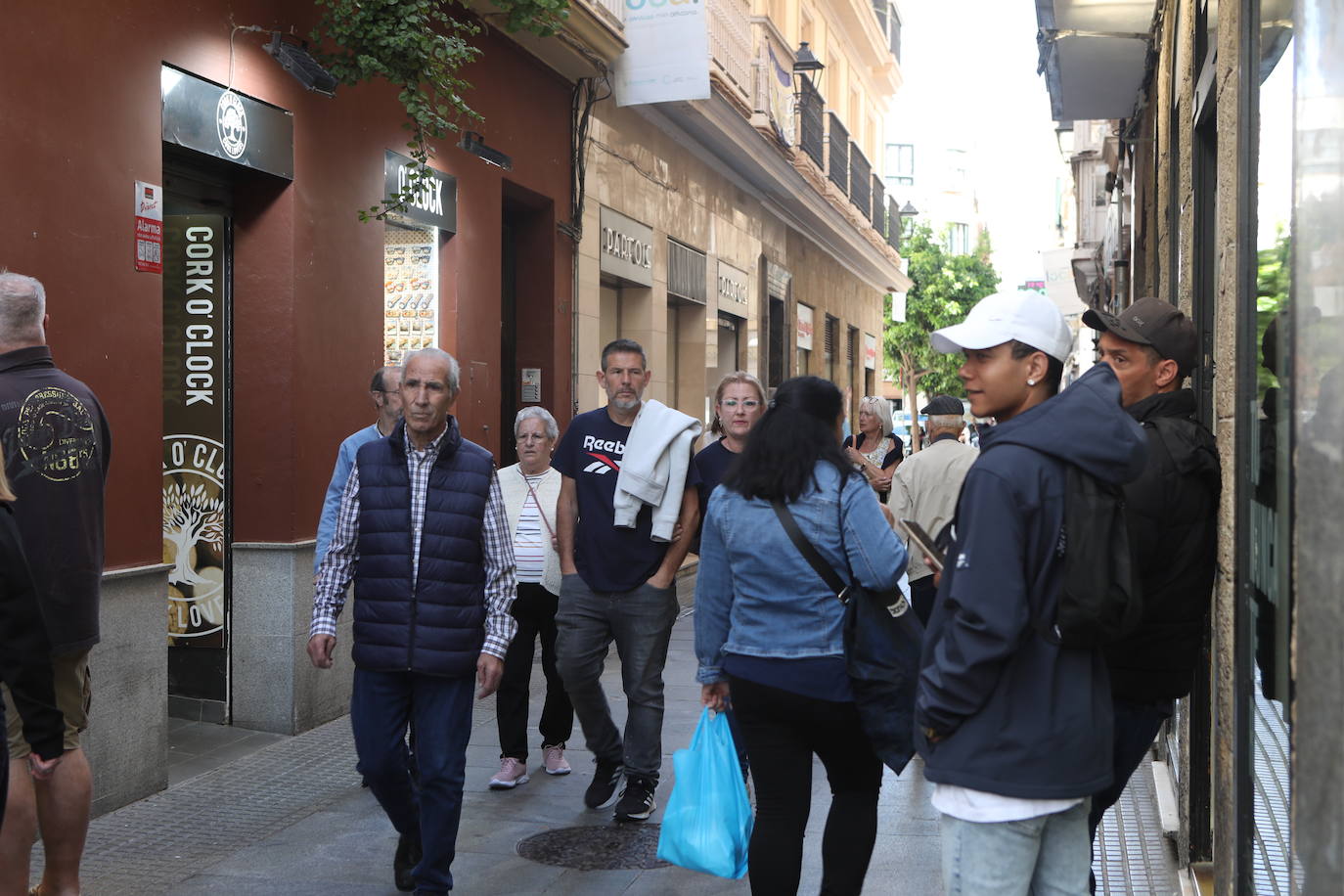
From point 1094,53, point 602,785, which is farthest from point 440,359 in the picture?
point 1094,53

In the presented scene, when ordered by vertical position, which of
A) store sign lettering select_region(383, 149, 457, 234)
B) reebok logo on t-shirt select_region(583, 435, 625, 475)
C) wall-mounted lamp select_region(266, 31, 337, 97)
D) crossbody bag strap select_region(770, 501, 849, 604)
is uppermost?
wall-mounted lamp select_region(266, 31, 337, 97)

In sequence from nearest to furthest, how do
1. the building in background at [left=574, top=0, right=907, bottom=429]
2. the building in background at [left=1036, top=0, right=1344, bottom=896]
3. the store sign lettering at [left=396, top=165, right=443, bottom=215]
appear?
the building in background at [left=1036, top=0, right=1344, bottom=896]
the store sign lettering at [left=396, top=165, right=443, bottom=215]
the building in background at [left=574, top=0, right=907, bottom=429]

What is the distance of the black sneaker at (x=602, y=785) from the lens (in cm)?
653

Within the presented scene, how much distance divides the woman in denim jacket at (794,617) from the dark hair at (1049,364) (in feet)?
3.57

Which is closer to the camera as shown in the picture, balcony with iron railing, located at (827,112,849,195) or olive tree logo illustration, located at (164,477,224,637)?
olive tree logo illustration, located at (164,477,224,637)

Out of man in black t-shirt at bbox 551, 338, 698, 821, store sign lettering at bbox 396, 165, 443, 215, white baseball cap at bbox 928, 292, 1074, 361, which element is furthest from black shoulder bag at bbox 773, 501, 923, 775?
store sign lettering at bbox 396, 165, 443, 215

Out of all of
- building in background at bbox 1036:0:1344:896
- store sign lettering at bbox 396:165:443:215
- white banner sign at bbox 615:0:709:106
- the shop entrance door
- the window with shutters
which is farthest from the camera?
the window with shutters

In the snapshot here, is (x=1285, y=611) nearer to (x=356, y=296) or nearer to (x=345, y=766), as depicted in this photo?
(x=345, y=766)

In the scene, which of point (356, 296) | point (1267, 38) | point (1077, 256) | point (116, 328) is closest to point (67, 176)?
point (116, 328)

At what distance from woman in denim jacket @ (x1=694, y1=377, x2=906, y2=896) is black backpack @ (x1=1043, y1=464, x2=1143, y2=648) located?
4.25 feet

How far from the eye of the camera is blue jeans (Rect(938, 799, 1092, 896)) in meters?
3.00

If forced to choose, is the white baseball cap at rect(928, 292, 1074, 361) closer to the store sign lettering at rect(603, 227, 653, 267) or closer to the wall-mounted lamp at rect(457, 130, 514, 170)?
the wall-mounted lamp at rect(457, 130, 514, 170)

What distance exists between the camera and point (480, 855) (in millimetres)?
5812

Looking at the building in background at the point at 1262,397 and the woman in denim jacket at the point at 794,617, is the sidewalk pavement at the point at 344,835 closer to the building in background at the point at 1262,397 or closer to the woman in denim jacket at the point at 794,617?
the woman in denim jacket at the point at 794,617
